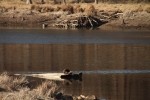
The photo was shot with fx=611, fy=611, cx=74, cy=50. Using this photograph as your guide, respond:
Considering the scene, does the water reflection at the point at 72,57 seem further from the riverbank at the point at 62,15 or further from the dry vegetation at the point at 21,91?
the riverbank at the point at 62,15

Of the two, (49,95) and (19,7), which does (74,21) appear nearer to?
(19,7)

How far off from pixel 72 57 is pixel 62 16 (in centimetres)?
2980

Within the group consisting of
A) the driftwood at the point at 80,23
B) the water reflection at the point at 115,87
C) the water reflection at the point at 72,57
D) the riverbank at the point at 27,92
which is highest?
the riverbank at the point at 27,92

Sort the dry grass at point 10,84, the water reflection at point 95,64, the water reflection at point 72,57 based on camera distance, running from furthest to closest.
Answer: the water reflection at point 72,57, the water reflection at point 95,64, the dry grass at point 10,84

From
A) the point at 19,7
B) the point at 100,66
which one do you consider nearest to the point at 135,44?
the point at 100,66

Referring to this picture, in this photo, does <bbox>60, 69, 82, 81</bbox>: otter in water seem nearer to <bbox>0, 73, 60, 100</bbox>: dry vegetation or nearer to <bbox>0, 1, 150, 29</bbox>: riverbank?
<bbox>0, 73, 60, 100</bbox>: dry vegetation

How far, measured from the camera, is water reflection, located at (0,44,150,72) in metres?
32.2

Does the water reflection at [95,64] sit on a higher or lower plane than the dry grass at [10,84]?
lower

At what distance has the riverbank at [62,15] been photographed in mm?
65250

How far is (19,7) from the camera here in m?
68.9

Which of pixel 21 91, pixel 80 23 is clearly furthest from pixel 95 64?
pixel 80 23

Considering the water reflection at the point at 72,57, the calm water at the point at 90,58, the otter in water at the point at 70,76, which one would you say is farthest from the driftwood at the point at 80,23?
the otter in water at the point at 70,76

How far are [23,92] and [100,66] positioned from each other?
1434 centimetres

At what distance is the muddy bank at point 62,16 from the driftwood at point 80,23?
18.5 inches
